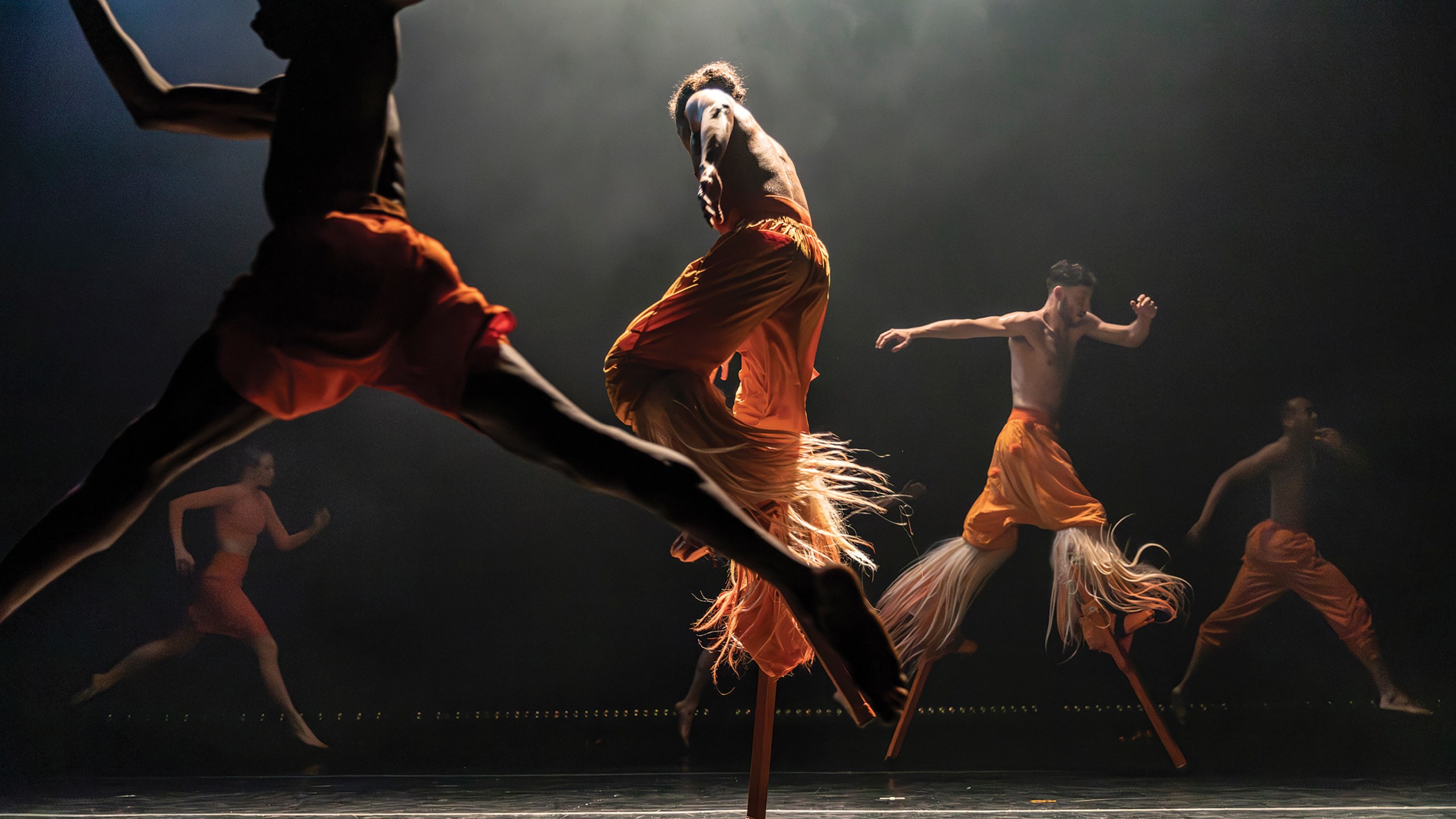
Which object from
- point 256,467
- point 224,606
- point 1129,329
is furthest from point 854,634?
point 256,467

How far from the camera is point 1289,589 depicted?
418cm

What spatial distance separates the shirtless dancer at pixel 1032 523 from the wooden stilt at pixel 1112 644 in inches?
2.3

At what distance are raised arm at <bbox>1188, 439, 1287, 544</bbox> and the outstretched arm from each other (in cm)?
441

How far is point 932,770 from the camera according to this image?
3580mm

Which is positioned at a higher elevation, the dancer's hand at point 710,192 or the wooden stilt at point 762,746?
the dancer's hand at point 710,192

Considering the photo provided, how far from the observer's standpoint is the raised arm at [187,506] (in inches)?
156

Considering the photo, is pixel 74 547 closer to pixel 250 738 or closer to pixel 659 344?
pixel 659 344

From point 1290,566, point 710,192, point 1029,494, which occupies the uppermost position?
point 710,192

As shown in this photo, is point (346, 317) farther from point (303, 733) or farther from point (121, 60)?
point (303, 733)

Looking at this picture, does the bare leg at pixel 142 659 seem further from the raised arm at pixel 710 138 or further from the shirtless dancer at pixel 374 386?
the raised arm at pixel 710 138

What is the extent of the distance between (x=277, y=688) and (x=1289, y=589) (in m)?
4.85

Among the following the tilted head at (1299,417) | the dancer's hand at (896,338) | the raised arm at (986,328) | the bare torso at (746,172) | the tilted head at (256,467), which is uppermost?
the bare torso at (746,172)

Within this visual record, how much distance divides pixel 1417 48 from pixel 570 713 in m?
5.64

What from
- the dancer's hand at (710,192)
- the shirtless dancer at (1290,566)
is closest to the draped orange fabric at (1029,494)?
the shirtless dancer at (1290,566)
